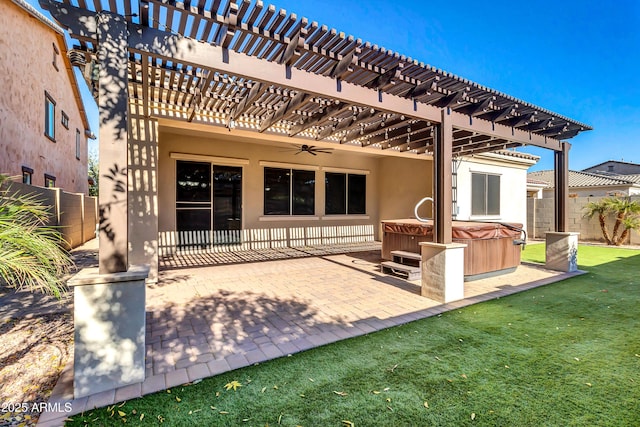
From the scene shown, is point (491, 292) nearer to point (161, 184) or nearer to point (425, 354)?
point (425, 354)

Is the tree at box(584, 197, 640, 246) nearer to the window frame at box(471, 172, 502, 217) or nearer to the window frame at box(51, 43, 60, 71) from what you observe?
the window frame at box(471, 172, 502, 217)

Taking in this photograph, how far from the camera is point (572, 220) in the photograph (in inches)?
482

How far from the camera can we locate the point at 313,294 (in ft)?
15.6

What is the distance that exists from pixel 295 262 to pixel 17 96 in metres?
8.69

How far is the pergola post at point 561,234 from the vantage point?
6469mm

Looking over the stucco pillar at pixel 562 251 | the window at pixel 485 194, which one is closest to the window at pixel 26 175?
the window at pixel 485 194

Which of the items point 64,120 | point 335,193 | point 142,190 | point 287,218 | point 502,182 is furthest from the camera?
point 64,120

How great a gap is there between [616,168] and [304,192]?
3731 cm

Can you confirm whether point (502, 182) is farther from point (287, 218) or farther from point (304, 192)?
point (287, 218)

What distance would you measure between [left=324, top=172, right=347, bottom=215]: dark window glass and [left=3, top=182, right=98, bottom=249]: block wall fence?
23.8ft

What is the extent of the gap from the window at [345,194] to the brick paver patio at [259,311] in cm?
427

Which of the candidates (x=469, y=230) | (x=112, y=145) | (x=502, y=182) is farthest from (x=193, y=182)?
(x=502, y=182)

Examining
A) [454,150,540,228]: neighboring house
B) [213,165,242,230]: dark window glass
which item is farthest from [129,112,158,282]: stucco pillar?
[454,150,540,228]: neighboring house

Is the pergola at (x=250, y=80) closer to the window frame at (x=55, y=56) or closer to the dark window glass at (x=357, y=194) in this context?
the dark window glass at (x=357, y=194)
